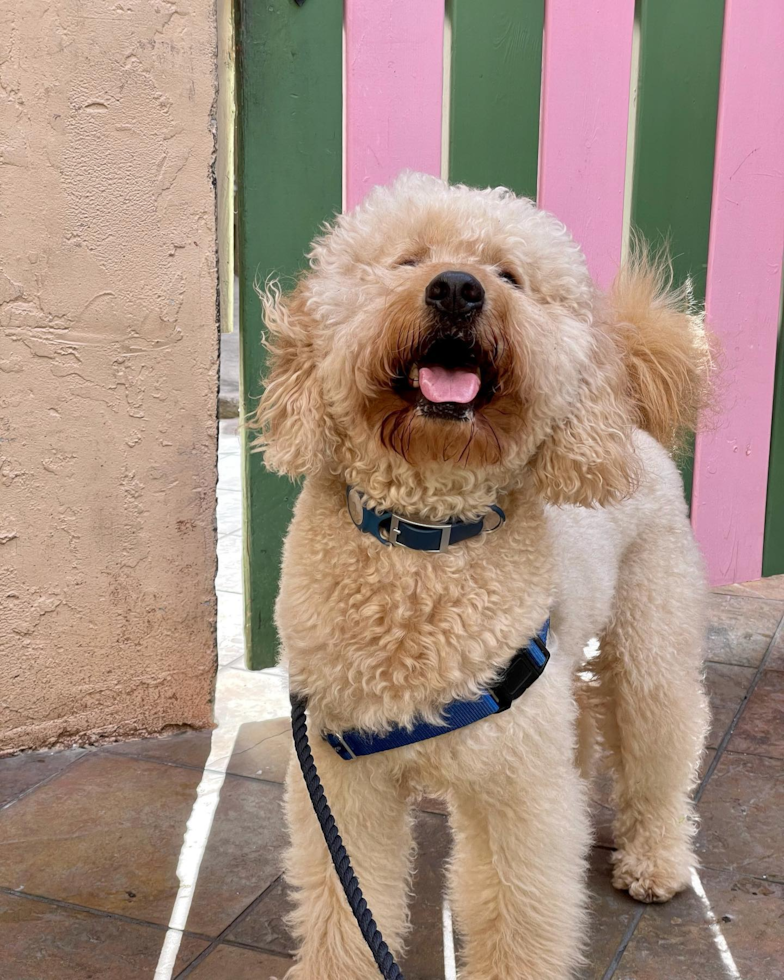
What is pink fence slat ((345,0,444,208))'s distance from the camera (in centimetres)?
303

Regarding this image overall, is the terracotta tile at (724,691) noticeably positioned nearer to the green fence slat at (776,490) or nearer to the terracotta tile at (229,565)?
the green fence slat at (776,490)

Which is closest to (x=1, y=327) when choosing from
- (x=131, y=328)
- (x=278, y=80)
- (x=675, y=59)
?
(x=131, y=328)

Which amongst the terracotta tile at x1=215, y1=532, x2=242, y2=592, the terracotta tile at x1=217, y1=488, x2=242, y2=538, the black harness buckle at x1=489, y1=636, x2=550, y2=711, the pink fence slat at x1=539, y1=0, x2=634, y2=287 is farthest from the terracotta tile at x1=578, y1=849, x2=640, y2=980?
the terracotta tile at x1=217, y1=488, x2=242, y2=538

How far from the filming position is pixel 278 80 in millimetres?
2990

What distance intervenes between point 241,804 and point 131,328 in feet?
4.34

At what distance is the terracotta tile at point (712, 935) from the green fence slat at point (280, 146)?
1.62 metres

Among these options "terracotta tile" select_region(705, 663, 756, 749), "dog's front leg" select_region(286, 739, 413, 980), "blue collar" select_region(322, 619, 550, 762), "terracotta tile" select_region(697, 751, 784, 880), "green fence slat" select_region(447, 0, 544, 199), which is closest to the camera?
"blue collar" select_region(322, 619, 550, 762)

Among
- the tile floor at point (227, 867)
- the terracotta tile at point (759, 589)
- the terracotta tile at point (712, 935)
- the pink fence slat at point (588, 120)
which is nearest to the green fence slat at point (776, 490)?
the terracotta tile at point (759, 589)

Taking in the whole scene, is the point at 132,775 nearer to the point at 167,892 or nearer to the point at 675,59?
the point at 167,892

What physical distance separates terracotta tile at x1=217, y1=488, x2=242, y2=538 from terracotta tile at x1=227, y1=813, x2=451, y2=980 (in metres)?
2.81

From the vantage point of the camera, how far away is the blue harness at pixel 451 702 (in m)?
1.87

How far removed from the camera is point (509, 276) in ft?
6.19

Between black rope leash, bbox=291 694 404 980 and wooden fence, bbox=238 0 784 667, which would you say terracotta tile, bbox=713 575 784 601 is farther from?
black rope leash, bbox=291 694 404 980

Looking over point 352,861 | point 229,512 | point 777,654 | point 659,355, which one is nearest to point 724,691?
point 777,654
